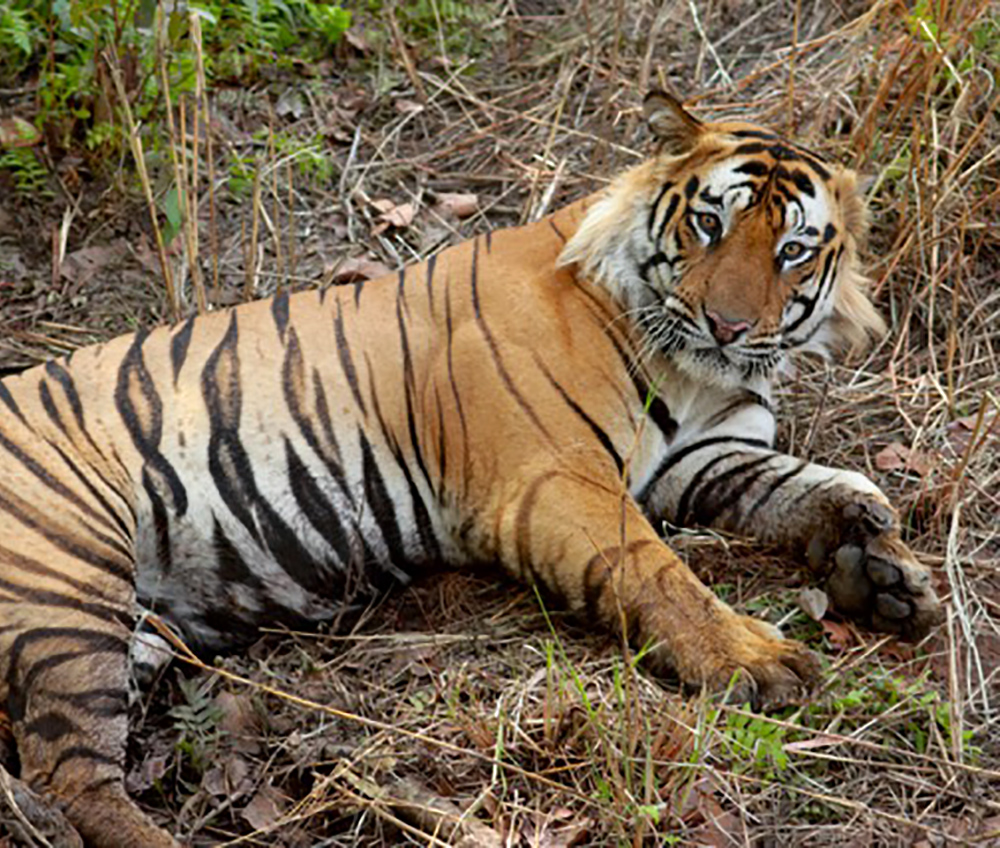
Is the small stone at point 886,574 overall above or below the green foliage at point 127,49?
below

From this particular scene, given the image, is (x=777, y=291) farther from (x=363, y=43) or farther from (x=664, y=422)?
(x=363, y=43)

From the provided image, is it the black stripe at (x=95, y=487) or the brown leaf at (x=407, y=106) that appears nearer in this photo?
the black stripe at (x=95, y=487)

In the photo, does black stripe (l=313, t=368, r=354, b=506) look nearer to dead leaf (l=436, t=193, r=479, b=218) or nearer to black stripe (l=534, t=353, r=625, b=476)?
black stripe (l=534, t=353, r=625, b=476)

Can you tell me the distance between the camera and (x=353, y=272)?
17.2 ft

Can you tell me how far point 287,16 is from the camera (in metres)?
6.14

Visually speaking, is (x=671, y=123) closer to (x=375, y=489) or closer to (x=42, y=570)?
(x=375, y=489)

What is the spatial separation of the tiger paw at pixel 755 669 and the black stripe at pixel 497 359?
0.73m

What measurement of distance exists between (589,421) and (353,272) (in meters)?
1.71

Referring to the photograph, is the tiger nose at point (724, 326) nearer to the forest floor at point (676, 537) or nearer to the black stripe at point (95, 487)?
the forest floor at point (676, 537)

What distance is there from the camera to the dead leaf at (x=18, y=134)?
17.4ft

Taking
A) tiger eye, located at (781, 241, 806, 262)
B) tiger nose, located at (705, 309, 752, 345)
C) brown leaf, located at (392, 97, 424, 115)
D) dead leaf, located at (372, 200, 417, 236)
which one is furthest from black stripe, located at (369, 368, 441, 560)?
brown leaf, located at (392, 97, 424, 115)

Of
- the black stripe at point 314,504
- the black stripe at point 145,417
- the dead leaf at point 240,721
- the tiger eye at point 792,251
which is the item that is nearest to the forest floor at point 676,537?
the dead leaf at point 240,721

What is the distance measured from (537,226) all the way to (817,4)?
2621 millimetres

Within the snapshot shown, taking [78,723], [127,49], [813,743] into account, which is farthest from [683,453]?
[127,49]
